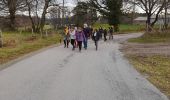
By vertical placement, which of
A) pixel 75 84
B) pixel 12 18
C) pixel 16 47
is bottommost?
pixel 16 47

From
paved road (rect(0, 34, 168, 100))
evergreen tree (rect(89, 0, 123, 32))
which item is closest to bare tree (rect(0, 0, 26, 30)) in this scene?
evergreen tree (rect(89, 0, 123, 32))

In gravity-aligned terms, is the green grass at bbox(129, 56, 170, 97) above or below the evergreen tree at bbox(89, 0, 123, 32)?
below

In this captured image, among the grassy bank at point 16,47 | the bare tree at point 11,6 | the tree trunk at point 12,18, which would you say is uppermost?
the bare tree at point 11,6

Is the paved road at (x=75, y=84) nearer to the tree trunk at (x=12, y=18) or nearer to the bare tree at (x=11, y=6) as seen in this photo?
the bare tree at (x=11, y=6)

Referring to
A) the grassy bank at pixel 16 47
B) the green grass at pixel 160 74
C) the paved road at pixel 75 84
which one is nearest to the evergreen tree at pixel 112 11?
the grassy bank at pixel 16 47

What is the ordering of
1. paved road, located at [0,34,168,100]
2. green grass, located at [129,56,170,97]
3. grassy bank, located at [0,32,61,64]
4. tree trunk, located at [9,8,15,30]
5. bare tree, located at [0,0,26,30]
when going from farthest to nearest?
tree trunk, located at [9,8,15,30]
bare tree, located at [0,0,26,30]
grassy bank, located at [0,32,61,64]
green grass, located at [129,56,170,97]
paved road, located at [0,34,168,100]

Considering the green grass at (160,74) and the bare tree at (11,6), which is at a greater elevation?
the bare tree at (11,6)

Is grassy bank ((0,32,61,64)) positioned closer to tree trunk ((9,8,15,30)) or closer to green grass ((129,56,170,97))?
green grass ((129,56,170,97))

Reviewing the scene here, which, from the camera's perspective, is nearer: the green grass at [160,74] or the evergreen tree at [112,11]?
the green grass at [160,74]

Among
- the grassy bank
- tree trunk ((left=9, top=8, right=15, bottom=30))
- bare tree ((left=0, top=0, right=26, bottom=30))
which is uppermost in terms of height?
bare tree ((left=0, top=0, right=26, bottom=30))

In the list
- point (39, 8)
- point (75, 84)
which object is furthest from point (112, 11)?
point (75, 84)

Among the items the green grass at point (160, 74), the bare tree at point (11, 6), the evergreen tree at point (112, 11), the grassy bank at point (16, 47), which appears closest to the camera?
the green grass at point (160, 74)

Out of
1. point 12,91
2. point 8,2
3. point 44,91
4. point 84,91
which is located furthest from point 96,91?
point 8,2

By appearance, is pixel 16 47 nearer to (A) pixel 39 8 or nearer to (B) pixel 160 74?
(B) pixel 160 74
